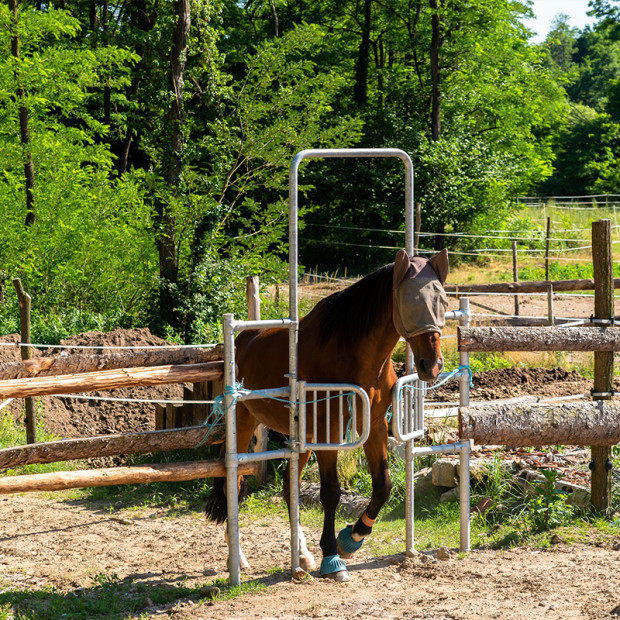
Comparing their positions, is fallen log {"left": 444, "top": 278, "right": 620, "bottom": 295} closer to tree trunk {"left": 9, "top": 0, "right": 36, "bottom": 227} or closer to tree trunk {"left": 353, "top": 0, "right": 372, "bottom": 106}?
tree trunk {"left": 9, "top": 0, "right": 36, "bottom": 227}

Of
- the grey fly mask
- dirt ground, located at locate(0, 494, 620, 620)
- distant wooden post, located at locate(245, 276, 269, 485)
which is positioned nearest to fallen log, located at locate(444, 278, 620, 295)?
distant wooden post, located at locate(245, 276, 269, 485)

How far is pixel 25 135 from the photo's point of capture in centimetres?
1388

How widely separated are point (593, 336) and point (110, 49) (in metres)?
12.4

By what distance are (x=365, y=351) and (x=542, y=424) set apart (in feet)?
5.19

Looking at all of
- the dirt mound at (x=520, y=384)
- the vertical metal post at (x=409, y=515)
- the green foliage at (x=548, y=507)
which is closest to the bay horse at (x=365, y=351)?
the vertical metal post at (x=409, y=515)

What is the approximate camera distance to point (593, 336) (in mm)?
5586

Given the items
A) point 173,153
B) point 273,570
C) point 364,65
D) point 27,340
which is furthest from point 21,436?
point 364,65

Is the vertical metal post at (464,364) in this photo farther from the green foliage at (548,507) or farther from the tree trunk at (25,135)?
the tree trunk at (25,135)

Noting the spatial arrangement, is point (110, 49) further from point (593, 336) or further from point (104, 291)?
point (593, 336)

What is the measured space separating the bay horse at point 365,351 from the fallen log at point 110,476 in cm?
61

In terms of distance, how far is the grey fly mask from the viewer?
4.13 m

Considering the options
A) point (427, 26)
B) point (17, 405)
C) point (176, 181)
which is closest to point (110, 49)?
point (176, 181)

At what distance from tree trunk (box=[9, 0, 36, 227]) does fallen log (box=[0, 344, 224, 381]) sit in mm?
9625

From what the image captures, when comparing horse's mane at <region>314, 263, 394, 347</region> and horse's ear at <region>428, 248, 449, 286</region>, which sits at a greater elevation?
horse's ear at <region>428, 248, 449, 286</region>
